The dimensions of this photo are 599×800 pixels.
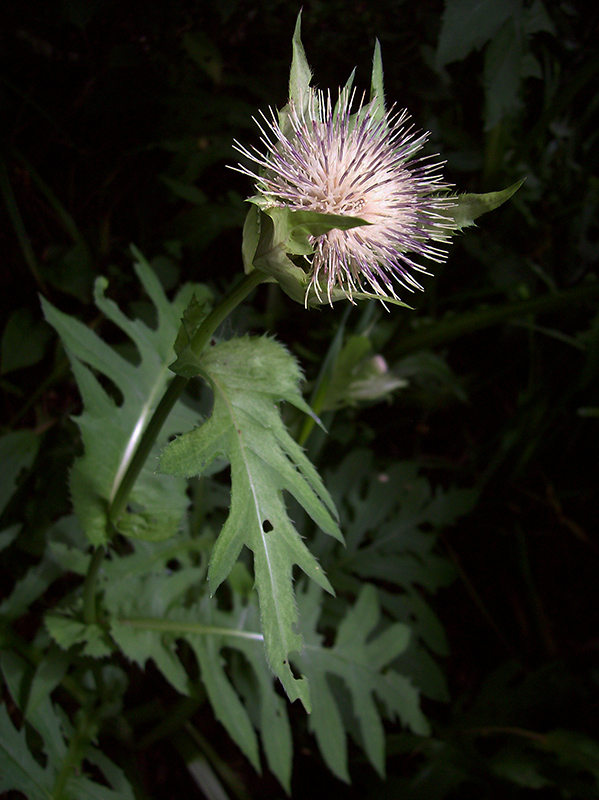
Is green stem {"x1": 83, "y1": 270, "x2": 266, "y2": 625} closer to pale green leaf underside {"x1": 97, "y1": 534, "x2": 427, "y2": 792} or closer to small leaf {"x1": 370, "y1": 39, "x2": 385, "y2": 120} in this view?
pale green leaf underside {"x1": 97, "y1": 534, "x2": 427, "y2": 792}

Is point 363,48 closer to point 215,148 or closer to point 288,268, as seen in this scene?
point 215,148

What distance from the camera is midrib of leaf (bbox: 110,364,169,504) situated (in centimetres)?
77

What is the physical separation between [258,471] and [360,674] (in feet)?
2.31

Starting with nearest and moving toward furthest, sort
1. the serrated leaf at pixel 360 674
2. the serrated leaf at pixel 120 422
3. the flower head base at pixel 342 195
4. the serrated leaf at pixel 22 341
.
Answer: the flower head base at pixel 342 195, the serrated leaf at pixel 120 422, the serrated leaf at pixel 360 674, the serrated leaf at pixel 22 341

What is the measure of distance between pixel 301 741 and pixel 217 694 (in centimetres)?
48

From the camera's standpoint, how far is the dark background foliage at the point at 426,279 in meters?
1.24

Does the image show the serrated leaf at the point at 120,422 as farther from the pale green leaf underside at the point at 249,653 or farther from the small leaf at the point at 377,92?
the small leaf at the point at 377,92

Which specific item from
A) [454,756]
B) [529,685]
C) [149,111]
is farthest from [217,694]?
[149,111]

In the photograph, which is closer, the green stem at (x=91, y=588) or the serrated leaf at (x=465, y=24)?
the green stem at (x=91, y=588)

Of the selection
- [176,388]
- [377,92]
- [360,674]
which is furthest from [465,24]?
[360,674]

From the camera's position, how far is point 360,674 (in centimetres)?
107

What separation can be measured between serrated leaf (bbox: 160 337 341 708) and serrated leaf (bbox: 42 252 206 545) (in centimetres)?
23

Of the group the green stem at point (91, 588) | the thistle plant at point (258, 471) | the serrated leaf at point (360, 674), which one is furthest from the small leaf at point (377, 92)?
the serrated leaf at point (360, 674)

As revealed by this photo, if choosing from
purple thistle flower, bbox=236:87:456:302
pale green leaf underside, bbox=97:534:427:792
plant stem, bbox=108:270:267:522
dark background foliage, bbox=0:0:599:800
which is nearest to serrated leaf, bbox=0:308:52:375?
dark background foliage, bbox=0:0:599:800
